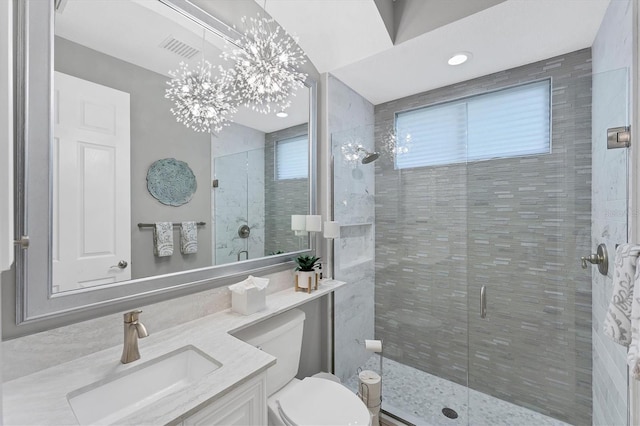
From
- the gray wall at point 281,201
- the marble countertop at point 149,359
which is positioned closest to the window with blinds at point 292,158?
the gray wall at point 281,201

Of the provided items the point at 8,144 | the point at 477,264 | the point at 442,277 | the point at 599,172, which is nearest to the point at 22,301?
the point at 8,144

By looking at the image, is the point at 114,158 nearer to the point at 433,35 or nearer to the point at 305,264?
the point at 305,264

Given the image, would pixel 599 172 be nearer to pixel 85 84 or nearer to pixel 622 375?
pixel 622 375

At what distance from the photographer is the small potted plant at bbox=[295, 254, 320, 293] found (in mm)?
1754

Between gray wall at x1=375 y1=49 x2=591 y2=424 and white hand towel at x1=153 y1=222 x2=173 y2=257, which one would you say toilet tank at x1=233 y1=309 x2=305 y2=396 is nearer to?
white hand towel at x1=153 y1=222 x2=173 y2=257

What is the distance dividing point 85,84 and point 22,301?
2.53 feet

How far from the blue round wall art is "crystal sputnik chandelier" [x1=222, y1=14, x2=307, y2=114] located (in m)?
0.54

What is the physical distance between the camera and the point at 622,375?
4.05 ft

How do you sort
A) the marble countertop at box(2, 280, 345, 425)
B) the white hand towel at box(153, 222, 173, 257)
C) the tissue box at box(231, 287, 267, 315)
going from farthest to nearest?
the tissue box at box(231, 287, 267, 315) → the white hand towel at box(153, 222, 173, 257) → the marble countertop at box(2, 280, 345, 425)

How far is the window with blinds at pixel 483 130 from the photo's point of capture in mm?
1888

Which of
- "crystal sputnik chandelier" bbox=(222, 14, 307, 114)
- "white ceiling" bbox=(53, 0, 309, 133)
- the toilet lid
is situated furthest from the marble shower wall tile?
"white ceiling" bbox=(53, 0, 309, 133)

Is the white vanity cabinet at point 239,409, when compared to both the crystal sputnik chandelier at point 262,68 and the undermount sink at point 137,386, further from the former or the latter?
the crystal sputnik chandelier at point 262,68

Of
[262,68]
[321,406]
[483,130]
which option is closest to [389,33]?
[262,68]

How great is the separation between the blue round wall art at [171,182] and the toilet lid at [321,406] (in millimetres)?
1090
